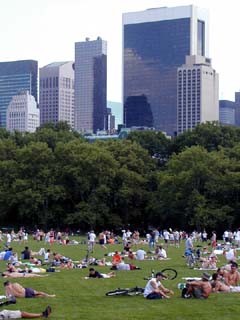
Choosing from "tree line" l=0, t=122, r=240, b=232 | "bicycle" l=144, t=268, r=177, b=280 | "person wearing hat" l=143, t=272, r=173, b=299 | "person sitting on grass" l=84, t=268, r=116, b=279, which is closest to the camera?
"person wearing hat" l=143, t=272, r=173, b=299

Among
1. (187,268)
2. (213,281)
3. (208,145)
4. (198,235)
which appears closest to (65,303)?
(213,281)

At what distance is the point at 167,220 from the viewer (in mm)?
78500

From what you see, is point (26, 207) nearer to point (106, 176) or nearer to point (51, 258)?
point (106, 176)

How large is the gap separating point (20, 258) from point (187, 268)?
9745 millimetres

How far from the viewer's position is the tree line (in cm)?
7288

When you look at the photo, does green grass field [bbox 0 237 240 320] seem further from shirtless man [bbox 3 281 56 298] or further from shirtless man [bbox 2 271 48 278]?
shirtless man [bbox 2 271 48 278]

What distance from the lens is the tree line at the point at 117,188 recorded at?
7288cm

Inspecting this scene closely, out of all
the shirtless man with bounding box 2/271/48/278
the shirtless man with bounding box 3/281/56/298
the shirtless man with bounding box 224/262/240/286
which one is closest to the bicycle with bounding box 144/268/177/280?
the shirtless man with bounding box 224/262/240/286

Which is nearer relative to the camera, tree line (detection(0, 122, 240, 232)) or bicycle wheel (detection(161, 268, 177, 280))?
bicycle wheel (detection(161, 268, 177, 280))

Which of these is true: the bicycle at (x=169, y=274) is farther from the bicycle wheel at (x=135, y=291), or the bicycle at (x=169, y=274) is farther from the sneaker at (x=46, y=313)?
the sneaker at (x=46, y=313)

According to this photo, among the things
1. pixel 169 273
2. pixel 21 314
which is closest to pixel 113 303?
pixel 21 314

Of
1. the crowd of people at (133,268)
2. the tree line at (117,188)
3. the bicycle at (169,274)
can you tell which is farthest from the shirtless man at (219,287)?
the tree line at (117,188)

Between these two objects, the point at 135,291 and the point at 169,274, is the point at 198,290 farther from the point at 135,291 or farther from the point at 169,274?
the point at 169,274

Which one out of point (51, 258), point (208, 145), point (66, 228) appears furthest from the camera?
point (208, 145)
